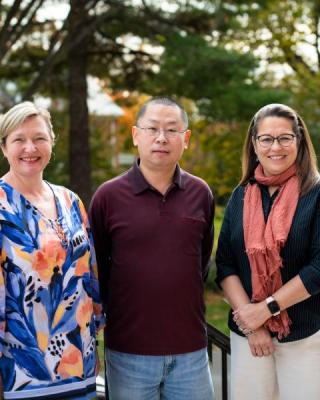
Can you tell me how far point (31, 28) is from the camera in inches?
505

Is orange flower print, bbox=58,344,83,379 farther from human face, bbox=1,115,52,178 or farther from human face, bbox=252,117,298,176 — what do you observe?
human face, bbox=252,117,298,176

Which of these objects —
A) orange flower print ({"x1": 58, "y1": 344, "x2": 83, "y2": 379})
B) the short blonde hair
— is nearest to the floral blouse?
orange flower print ({"x1": 58, "y1": 344, "x2": 83, "y2": 379})

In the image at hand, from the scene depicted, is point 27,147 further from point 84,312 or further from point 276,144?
point 276,144

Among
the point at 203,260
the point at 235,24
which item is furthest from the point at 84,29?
the point at 203,260

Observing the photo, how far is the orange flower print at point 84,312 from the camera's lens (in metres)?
2.79

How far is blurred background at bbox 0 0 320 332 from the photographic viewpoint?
952 centimetres

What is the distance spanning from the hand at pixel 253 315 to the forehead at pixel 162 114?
0.92 meters

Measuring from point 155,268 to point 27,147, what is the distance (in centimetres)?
77

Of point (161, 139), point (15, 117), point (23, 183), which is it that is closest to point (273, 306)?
point (161, 139)

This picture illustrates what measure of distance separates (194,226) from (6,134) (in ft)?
3.10

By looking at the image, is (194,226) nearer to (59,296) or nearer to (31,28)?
(59,296)

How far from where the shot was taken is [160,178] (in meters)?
3.16

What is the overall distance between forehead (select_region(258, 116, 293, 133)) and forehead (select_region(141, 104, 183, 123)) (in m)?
0.40

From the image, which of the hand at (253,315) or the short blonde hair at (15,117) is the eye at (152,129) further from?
the hand at (253,315)
